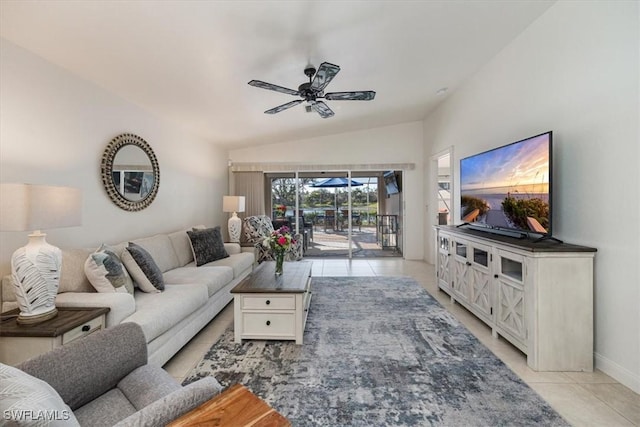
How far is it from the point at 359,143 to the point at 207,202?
3384 millimetres

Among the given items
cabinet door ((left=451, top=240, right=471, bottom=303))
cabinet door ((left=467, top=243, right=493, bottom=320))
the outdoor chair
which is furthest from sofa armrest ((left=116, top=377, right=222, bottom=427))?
the outdoor chair

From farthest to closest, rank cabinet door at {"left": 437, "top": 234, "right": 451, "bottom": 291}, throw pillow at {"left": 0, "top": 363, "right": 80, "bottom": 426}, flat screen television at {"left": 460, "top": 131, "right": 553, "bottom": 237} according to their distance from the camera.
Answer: cabinet door at {"left": 437, "top": 234, "right": 451, "bottom": 291} < flat screen television at {"left": 460, "top": 131, "right": 553, "bottom": 237} < throw pillow at {"left": 0, "top": 363, "right": 80, "bottom": 426}

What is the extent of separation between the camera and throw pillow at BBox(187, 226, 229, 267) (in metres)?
3.79

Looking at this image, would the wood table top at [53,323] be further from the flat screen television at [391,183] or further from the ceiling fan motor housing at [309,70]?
the flat screen television at [391,183]

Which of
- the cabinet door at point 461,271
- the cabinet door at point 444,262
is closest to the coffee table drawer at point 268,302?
the cabinet door at point 461,271

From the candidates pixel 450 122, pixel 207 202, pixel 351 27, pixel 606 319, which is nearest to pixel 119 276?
pixel 351 27

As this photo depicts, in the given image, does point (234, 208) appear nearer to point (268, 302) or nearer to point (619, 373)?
point (268, 302)

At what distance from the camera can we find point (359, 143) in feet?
20.6

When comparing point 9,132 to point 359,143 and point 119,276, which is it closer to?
point 119,276

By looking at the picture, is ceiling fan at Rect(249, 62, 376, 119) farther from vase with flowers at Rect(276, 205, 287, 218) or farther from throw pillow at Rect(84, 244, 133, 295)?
vase with flowers at Rect(276, 205, 287, 218)

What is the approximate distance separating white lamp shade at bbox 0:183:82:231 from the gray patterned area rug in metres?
1.39

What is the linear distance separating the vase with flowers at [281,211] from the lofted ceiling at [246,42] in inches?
113

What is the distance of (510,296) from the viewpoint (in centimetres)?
241

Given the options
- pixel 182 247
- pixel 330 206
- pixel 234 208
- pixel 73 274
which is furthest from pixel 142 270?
pixel 330 206
